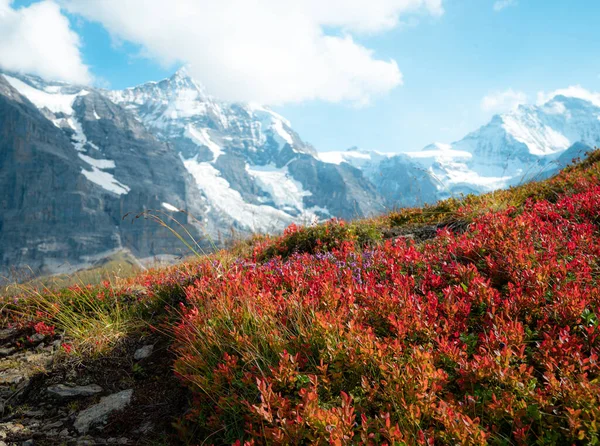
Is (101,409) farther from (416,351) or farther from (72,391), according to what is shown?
(416,351)

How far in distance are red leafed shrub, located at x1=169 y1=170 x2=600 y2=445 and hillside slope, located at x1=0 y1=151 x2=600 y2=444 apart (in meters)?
0.02

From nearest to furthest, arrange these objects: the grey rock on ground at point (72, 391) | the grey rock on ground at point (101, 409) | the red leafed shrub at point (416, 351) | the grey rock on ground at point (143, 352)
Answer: the red leafed shrub at point (416, 351), the grey rock on ground at point (101, 409), the grey rock on ground at point (72, 391), the grey rock on ground at point (143, 352)

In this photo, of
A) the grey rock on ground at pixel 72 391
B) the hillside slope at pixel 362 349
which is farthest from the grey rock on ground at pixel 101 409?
the grey rock on ground at pixel 72 391

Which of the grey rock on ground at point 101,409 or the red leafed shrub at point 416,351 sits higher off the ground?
the red leafed shrub at point 416,351

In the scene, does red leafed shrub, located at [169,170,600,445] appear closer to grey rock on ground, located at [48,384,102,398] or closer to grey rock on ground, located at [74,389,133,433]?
grey rock on ground, located at [74,389,133,433]

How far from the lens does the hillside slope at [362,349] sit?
278cm

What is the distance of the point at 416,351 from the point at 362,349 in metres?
0.45

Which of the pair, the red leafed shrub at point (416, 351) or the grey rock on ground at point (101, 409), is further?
the grey rock on ground at point (101, 409)

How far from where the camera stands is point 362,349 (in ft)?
10.8

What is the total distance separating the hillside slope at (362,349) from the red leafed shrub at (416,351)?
0.06 ft

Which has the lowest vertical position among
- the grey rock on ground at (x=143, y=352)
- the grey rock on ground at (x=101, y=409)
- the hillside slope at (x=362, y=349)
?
the grey rock on ground at (x=101, y=409)

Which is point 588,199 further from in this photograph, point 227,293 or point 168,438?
point 168,438

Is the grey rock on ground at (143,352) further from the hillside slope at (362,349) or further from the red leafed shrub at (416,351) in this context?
the red leafed shrub at (416,351)

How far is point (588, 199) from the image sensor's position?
6.32 metres
